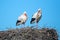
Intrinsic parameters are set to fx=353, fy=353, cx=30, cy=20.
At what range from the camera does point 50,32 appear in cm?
1270

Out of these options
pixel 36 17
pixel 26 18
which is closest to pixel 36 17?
pixel 36 17

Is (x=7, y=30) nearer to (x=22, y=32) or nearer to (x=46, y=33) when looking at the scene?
(x=22, y=32)

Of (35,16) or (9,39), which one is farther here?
(35,16)

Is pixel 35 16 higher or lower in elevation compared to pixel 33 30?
higher

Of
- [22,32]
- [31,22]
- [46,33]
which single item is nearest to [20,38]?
[22,32]

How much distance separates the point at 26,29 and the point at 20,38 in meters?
0.47

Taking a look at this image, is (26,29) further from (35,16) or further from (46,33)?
(35,16)

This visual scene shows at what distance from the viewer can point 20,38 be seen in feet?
39.3

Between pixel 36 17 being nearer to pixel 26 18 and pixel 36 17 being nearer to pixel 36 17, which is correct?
pixel 36 17

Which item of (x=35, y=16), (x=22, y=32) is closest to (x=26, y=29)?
(x=22, y=32)

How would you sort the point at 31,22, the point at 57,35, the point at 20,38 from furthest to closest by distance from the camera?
1. the point at 31,22
2. the point at 57,35
3. the point at 20,38

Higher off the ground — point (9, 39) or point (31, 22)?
point (31, 22)

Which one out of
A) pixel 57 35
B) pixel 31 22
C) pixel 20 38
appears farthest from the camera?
pixel 31 22

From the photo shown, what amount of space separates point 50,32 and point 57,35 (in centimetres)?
29
